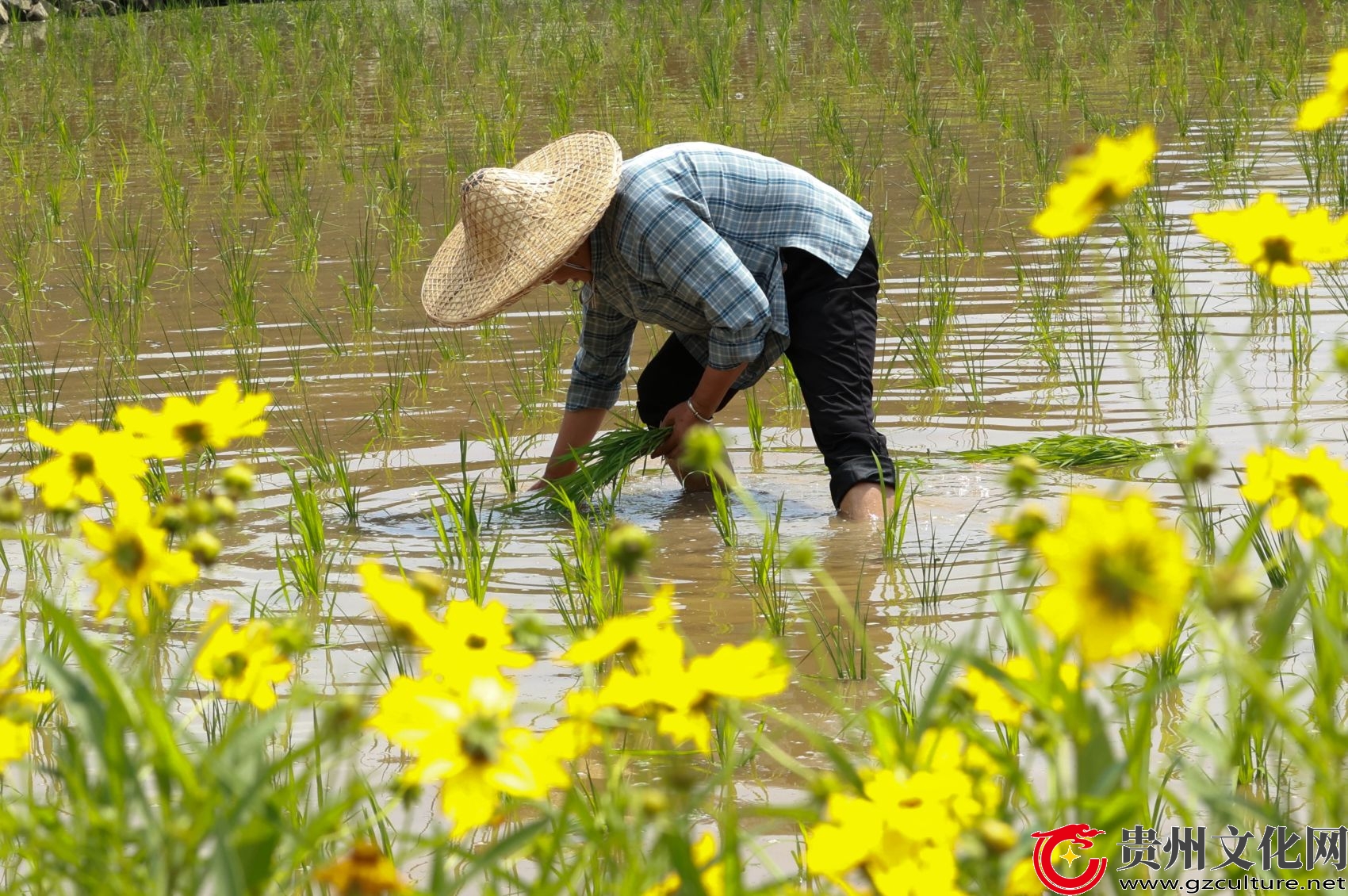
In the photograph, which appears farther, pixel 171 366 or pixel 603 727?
pixel 171 366

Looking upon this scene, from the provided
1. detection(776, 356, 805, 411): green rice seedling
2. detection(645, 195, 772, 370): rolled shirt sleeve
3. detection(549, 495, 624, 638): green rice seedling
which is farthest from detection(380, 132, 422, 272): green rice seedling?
detection(549, 495, 624, 638): green rice seedling

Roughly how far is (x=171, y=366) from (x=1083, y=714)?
3.77 meters

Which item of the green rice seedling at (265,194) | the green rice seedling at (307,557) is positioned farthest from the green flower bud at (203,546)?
the green rice seedling at (265,194)

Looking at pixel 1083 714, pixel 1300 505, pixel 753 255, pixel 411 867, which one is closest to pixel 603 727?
pixel 1083 714

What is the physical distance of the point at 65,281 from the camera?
5203 millimetres

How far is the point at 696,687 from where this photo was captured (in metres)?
0.94

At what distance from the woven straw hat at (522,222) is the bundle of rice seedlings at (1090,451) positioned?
1.13 meters

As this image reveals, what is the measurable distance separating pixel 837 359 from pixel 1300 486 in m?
2.15

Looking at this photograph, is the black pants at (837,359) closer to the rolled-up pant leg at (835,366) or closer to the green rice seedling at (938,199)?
the rolled-up pant leg at (835,366)

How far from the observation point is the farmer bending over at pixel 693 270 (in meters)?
2.97

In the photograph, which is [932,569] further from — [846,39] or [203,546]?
[846,39]

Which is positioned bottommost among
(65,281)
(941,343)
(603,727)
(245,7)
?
(603,727)

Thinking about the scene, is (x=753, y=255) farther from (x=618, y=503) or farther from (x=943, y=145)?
(x=943, y=145)

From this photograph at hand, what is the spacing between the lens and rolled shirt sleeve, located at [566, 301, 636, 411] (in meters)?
3.38
